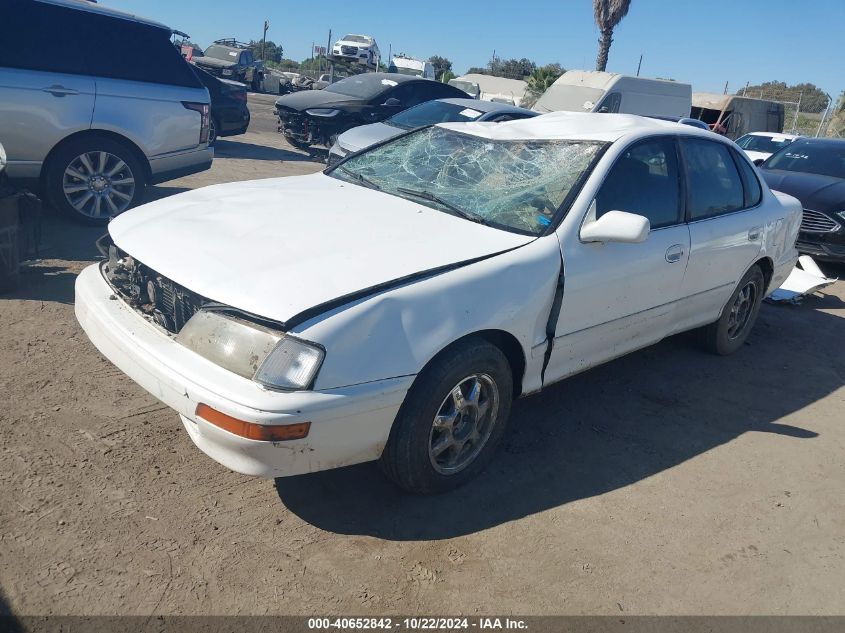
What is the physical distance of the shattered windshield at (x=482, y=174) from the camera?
11.3 ft

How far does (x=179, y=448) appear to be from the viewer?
3.18m

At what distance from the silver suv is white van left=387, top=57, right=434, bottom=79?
24299 millimetres

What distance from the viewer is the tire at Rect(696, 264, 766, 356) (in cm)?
488

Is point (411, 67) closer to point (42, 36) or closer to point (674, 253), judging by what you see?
point (42, 36)

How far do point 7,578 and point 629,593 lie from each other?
2233 mm

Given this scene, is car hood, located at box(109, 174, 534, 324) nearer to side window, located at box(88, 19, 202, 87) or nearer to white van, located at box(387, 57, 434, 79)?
side window, located at box(88, 19, 202, 87)

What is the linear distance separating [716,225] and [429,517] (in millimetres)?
2697

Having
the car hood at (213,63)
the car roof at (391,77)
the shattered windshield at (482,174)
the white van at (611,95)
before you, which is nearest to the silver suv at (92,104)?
the shattered windshield at (482,174)

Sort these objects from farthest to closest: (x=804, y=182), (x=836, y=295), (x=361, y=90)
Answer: (x=361, y=90), (x=804, y=182), (x=836, y=295)

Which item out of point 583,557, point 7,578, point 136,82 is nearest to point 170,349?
point 7,578

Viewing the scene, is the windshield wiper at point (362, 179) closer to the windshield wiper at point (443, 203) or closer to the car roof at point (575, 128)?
the windshield wiper at point (443, 203)

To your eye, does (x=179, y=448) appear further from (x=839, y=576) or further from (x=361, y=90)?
(x=361, y=90)

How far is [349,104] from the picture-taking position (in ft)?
38.7

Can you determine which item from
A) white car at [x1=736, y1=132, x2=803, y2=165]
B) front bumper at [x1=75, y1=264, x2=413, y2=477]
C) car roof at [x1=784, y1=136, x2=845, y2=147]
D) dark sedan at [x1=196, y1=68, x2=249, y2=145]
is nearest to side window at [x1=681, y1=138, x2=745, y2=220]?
front bumper at [x1=75, y1=264, x2=413, y2=477]
